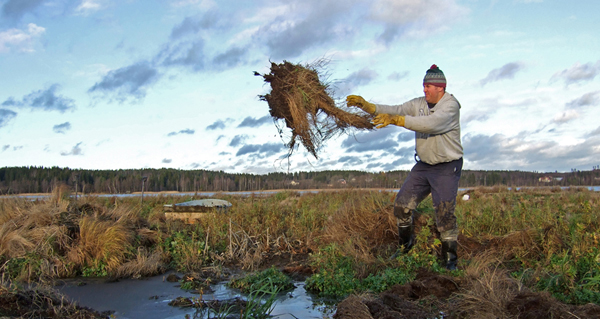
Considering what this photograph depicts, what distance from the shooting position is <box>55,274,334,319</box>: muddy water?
4.34m

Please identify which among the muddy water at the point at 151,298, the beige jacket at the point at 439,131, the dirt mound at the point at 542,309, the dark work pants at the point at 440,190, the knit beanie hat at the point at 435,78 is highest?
the knit beanie hat at the point at 435,78

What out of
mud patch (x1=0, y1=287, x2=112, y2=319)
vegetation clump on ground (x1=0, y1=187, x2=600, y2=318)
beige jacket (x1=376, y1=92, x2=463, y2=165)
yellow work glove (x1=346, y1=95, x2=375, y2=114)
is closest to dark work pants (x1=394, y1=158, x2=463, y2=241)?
beige jacket (x1=376, y1=92, x2=463, y2=165)

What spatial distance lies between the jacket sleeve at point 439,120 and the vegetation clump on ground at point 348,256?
1246 millimetres

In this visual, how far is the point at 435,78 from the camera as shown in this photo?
555cm

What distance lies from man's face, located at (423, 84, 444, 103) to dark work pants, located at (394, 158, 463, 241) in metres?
0.84

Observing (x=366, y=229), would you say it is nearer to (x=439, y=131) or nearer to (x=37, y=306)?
(x=439, y=131)

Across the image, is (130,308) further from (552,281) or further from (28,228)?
(552,281)

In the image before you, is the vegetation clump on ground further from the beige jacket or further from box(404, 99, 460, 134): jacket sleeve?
box(404, 99, 460, 134): jacket sleeve

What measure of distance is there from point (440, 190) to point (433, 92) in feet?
4.16

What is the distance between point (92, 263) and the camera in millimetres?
6258

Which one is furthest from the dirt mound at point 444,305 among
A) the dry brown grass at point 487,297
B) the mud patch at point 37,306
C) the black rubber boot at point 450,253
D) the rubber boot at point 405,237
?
the mud patch at point 37,306

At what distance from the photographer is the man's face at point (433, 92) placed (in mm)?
5578

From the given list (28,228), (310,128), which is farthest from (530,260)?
(28,228)

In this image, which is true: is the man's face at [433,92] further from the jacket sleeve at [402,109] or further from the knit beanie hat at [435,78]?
the jacket sleeve at [402,109]
